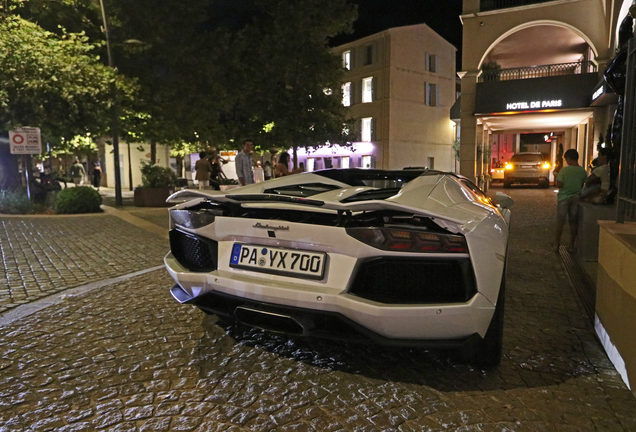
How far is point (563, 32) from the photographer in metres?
19.4

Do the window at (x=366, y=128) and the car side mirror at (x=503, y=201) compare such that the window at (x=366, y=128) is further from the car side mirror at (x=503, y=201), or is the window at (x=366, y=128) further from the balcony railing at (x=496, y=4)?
the car side mirror at (x=503, y=201)

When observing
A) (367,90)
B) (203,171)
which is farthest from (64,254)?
(367,90)

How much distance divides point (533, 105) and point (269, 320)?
61.0 feet

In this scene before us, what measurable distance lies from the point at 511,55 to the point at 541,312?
68.9ft

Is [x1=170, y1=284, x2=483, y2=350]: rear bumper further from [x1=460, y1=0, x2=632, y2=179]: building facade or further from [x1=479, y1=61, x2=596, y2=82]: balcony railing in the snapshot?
[x1=479, y1=61, x2=596, y2=82]: balcony railing

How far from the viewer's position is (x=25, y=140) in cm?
1277

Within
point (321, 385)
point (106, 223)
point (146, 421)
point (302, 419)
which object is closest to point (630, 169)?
point (321, 385)

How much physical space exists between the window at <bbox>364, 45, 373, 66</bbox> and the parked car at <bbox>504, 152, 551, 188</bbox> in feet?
53.8

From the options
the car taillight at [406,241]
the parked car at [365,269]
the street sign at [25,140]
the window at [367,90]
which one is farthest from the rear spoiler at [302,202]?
the window at [367,90]

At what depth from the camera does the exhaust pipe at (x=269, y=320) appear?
8.98 feet

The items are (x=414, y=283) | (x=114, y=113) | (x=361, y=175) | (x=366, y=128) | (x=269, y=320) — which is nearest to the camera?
(x=414, y=283)

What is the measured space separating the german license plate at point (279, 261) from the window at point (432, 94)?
3614 centimetres

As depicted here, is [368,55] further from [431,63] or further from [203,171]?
[203,171]

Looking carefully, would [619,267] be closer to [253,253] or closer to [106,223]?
[253,253]
